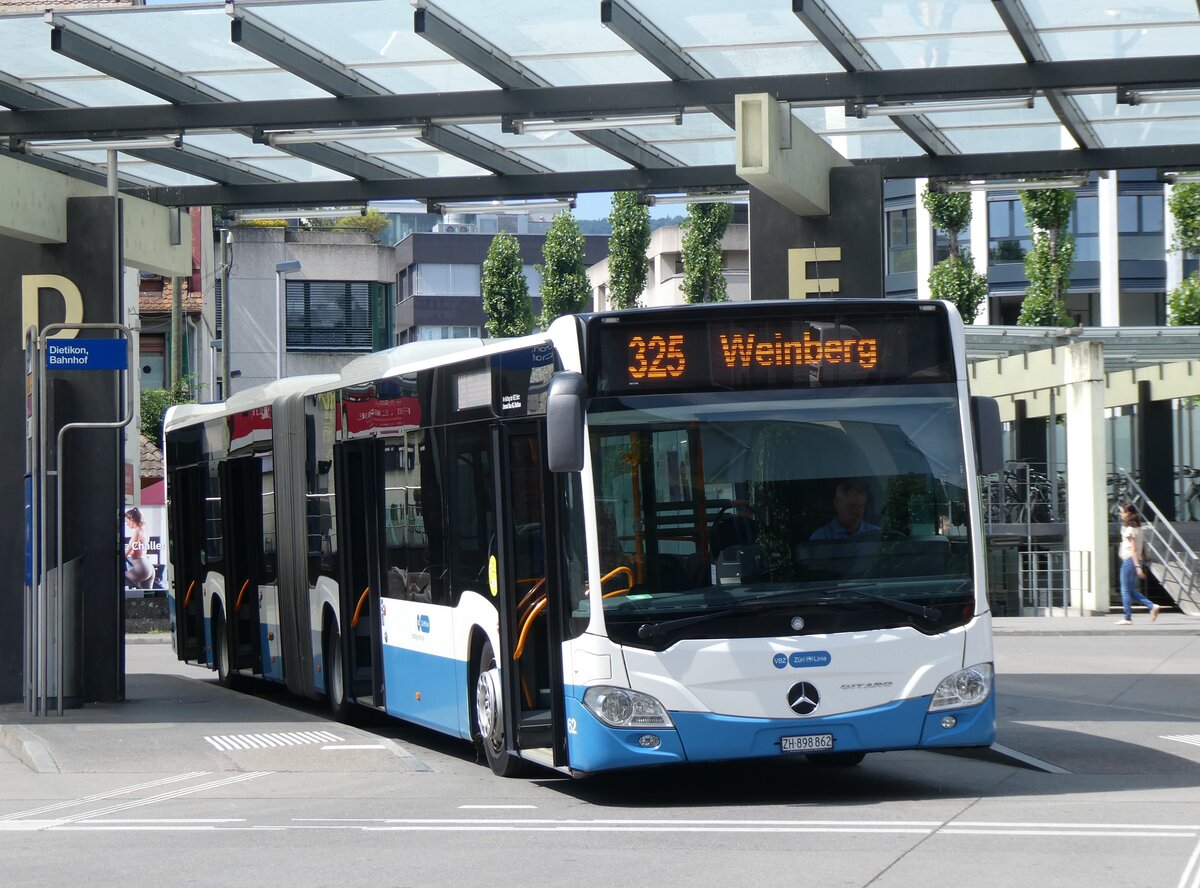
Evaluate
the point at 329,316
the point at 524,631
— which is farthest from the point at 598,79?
the point at 329,316

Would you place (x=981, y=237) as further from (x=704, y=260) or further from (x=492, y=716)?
(x=492, y=716)

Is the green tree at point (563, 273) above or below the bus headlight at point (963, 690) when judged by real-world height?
above

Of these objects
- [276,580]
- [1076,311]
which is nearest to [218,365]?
[1076,311]

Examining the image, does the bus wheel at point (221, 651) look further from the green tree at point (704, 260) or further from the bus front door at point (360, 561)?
the green tree at point (704, 260)

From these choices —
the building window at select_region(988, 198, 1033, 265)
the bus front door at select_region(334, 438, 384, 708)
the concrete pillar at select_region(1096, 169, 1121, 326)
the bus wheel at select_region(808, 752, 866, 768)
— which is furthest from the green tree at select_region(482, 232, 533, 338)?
the bus wheel at select_region(808, 752, 866, 768)

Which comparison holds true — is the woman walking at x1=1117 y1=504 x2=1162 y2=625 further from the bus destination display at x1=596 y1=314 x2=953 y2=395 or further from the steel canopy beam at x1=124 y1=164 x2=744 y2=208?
the bus destination display at x1=596 y1=314 x2=953 y2=395

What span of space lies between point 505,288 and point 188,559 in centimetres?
4805

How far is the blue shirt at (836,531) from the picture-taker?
34.2 ft

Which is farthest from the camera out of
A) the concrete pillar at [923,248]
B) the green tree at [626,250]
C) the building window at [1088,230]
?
the concrete pillar at [923,248]

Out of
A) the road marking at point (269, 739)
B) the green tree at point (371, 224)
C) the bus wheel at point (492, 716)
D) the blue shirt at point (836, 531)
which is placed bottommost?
the road marking at point (269, 739)

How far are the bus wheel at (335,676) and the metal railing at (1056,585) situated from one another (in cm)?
1813

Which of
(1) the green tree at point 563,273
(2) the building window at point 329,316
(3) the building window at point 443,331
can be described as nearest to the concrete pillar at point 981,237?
(1) the green tree at point 563,273

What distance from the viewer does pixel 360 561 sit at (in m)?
15.1

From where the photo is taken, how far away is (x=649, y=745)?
1023cm
